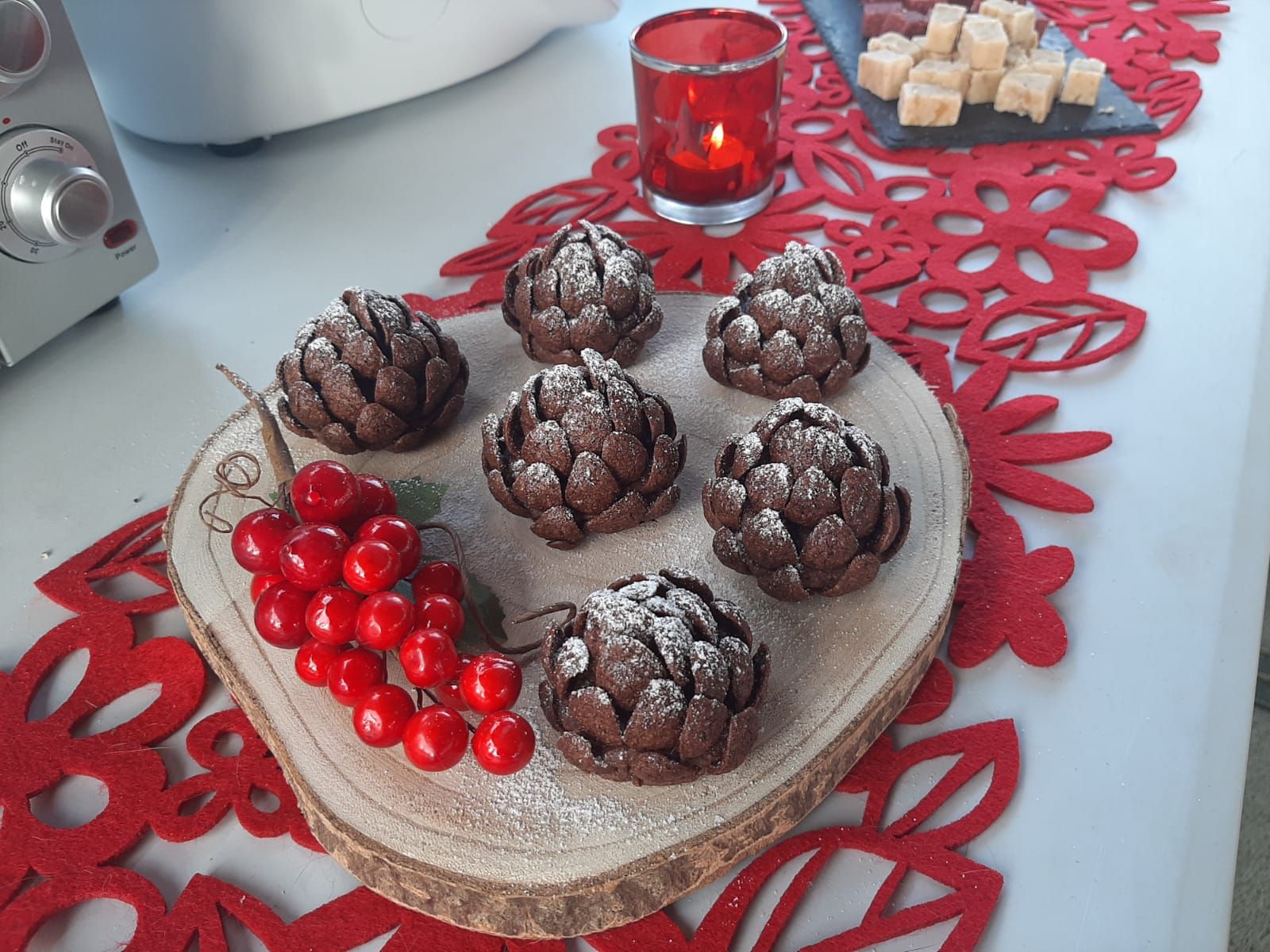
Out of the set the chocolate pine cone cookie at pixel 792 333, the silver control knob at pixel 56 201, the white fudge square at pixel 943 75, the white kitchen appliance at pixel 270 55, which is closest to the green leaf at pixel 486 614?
the chocolate pine cone cookie at pixel 792 333

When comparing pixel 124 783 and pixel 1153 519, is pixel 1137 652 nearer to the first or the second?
pixel 1153 519

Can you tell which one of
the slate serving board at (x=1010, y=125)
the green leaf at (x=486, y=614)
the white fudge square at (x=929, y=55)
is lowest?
the slate serving board at (x=1010, y=125)

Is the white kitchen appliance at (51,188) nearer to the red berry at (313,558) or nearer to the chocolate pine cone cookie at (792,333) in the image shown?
the red berry at (313,558)

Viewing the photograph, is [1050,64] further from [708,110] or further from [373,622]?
[373,622]

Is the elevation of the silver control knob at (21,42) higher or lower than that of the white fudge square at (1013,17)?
higher

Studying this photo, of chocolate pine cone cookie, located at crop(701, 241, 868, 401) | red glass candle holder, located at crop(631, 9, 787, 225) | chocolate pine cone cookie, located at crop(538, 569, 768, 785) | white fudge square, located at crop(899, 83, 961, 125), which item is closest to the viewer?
chocolate pine cone cookie, located at crop(538, 569, 768, 785)

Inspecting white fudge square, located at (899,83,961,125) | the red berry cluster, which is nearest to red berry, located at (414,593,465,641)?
the red berry cluster

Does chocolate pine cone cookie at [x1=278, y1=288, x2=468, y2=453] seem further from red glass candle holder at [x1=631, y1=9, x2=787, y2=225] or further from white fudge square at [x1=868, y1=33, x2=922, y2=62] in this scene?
white fudge square at [x1=868, y1=33, x2=922, y2=62]
